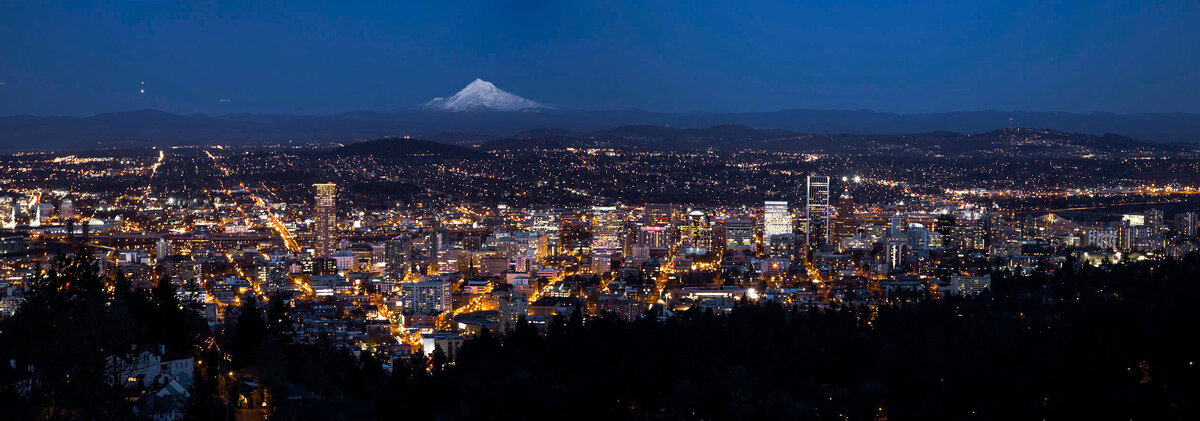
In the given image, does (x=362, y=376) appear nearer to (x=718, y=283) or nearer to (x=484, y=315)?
(x=484, y=315)

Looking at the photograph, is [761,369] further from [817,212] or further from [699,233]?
[817,212]

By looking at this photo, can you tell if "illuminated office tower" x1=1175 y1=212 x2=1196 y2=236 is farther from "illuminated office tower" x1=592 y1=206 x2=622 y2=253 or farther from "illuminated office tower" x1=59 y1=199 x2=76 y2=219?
"illuminated office tower" x1=59 y1=199 x2=76 y2=219

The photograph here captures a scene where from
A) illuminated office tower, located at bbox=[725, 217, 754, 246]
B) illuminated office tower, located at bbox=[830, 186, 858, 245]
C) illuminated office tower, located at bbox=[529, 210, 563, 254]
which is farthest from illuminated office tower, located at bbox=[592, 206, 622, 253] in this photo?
illuminated office tower, located at bbox=[830, 186, 858, 245]

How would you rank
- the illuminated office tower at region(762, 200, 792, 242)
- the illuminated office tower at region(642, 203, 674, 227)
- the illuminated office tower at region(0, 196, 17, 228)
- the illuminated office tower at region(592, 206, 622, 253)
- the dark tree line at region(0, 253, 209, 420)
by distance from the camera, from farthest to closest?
the illuminated office tower at region(642, 203, 674, 227) → the illuminated office tower at region(762, 200, 792, 242) → the illuminated office tower at region(0, 196, 17, 228) → the illuminated office tower at region(592, 206, 622, 253) → the dark tree line at region(0, 253, 209, 420)

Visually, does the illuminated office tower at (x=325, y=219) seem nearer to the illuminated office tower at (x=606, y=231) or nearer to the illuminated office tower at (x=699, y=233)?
the illuminated office tower at (x=606, y=231)

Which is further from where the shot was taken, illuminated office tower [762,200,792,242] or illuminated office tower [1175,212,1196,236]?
illuminated office tower [762,200,792,242]

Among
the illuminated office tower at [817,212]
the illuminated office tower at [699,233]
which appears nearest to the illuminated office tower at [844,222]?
the illuminated office tower at [817,212]
